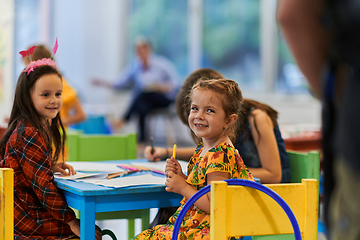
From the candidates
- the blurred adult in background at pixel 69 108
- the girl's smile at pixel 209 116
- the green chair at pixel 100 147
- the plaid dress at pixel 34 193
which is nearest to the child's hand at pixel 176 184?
the girl's smile at pixel 209 116

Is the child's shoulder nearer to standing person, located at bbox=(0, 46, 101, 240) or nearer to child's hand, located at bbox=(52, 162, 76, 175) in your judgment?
standing person, located at bbox=(0, 46, 101, 240)

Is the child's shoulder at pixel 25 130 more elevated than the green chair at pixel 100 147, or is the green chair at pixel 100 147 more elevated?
the child's shoulder at pixel 25 130

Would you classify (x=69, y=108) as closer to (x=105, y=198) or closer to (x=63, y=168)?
(x=63, y=168)

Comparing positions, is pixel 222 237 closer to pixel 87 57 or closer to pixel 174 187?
pixel 174 187

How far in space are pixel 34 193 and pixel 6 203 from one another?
0.24 metres

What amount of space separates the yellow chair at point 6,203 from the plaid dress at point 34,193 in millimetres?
174

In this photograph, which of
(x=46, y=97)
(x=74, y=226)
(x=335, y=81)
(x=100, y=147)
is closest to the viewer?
(x=335, y=81)

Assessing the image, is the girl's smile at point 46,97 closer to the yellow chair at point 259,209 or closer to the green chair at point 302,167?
the yellow chair at point 259,209

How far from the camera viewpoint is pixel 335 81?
0.65 metres

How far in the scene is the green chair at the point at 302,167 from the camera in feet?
5.83

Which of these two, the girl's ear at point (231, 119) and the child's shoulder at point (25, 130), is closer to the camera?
the girl's ear at point (231, 119)

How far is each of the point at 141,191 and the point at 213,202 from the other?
0.42 m

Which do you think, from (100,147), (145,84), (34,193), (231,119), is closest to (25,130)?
(34,193)

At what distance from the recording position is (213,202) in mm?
1055
